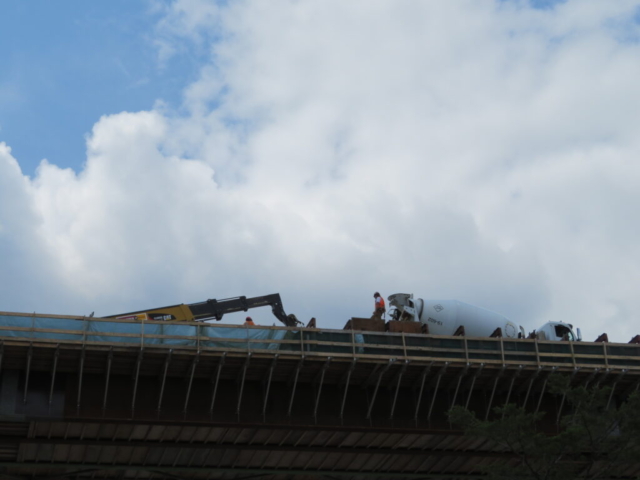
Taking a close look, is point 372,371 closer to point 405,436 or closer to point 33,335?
point 405,436

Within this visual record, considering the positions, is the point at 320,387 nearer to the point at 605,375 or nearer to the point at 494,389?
the point at 494,389

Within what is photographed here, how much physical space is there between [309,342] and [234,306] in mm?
15251

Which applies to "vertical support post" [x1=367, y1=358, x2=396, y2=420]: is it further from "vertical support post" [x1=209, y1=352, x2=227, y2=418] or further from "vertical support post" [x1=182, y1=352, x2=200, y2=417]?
"vertical support post" [x1=182, y1=352, x2=200, y2=417]

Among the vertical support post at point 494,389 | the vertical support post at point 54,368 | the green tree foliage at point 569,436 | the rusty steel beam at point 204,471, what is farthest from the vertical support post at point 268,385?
the vertical support post at point 494,389

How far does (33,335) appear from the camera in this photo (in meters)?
34.0

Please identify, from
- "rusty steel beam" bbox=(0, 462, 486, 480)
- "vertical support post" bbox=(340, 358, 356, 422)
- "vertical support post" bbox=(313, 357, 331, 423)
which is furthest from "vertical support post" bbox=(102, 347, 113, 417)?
"vertical support post" bbox=(340, 358, 356, 422)

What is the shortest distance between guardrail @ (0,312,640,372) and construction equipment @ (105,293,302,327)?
25.8 feet

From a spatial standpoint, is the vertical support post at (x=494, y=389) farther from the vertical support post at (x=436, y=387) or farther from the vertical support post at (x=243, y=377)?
the vertical support post at (x=243, y=377)

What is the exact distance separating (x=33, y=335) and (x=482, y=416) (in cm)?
1896

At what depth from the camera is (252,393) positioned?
123 ft

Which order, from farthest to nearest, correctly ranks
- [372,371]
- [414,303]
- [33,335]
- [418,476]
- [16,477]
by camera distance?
[414,303]
[418,476]
[16,477]
[372,371]
[33,335]

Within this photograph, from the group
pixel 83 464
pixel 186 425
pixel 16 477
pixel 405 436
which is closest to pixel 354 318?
pixel 405 436

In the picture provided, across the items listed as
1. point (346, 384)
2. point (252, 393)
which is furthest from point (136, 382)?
point (346, 384)

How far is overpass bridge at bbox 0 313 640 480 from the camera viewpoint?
34.8 metres
